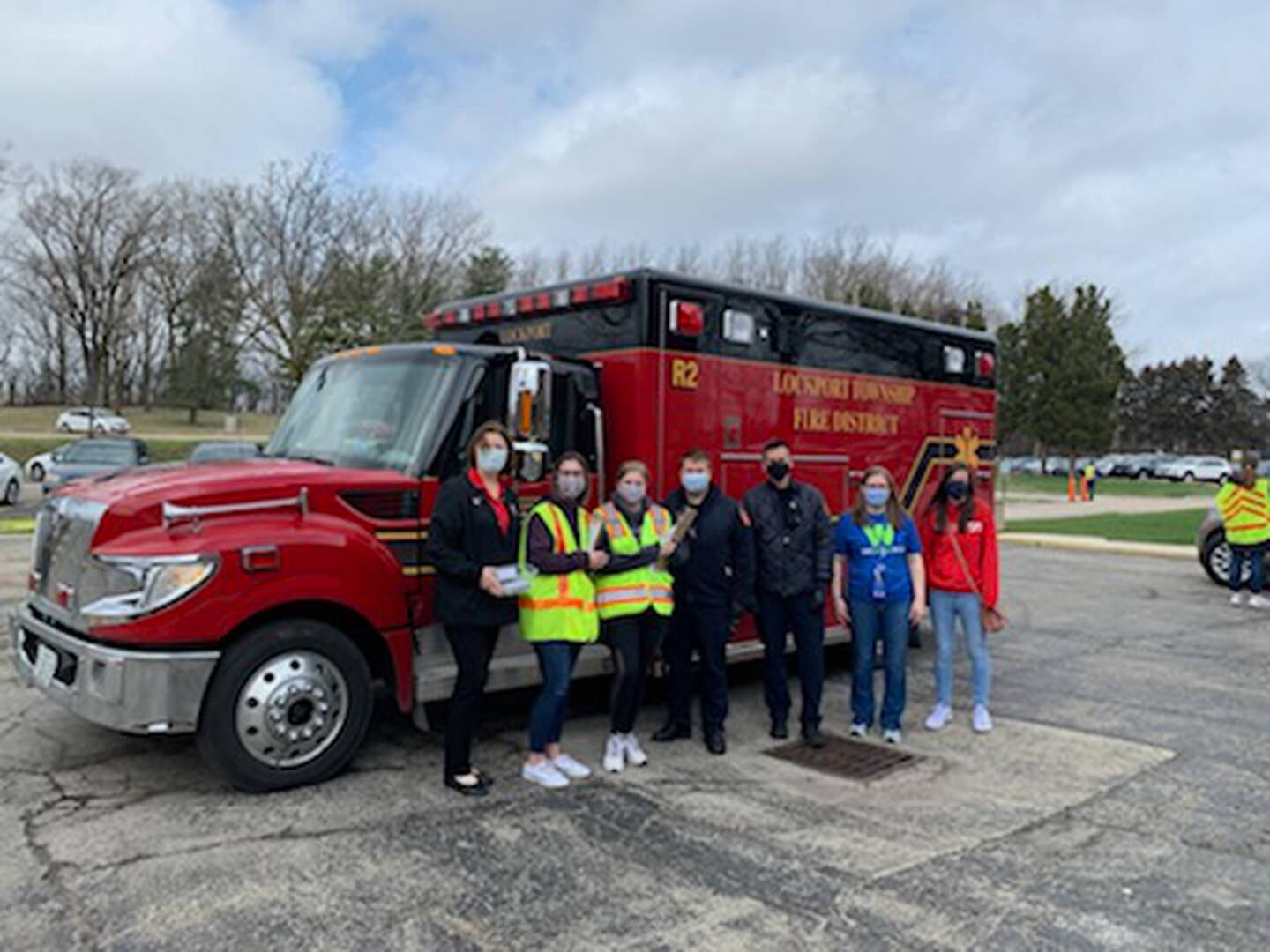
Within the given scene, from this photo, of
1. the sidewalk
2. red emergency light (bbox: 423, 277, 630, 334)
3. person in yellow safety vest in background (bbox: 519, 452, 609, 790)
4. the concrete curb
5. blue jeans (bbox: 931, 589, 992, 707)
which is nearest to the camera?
person in yellow safety vest in background (bbox: 519, 452, 609, 790)

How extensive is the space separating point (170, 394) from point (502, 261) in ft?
87.4

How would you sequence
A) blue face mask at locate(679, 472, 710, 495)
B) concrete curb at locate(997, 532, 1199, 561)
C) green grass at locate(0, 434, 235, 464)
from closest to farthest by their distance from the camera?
blue face mask at locate(679, 472, 710, 495), concrete curb at locate(997, 532, 1199, 561), green grass at locate(0, 434, 235, 464)

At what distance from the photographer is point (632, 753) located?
562 cm

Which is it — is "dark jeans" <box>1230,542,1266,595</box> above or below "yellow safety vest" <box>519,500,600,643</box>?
below

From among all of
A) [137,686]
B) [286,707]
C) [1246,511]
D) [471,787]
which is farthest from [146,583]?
[1246,511]

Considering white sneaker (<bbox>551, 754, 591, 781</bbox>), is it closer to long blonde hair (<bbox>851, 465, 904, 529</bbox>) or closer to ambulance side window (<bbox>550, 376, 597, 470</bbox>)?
ambulance side window (<bbox>550, 376, 597, 470</bbox>)

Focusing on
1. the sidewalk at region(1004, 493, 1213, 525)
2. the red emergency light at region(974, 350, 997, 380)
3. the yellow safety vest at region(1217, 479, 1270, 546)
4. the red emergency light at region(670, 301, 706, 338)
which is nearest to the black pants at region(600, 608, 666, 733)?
the red emergency light at region(670, 301, 706, 338)

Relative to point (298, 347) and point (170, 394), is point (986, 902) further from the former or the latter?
point (170, 394)

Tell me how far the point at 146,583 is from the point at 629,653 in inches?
94.1

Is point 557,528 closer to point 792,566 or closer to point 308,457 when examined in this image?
point 792,566

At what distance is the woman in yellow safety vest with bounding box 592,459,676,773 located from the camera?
5.49 m

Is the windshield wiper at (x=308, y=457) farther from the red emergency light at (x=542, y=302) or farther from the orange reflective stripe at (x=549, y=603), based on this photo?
the red emergency light at (x=542, y=302)

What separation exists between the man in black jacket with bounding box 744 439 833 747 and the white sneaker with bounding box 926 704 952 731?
0.84 meters

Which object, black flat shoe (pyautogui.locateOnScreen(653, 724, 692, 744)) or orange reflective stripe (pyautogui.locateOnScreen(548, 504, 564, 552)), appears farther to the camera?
black flat shoe (pyautogui.locateOnScreen(653, 724, 692, 744))
